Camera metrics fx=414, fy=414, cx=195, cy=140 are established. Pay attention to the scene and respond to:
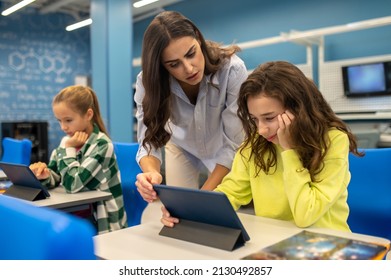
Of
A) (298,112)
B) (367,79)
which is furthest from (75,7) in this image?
(298,112)

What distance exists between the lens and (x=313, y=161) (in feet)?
3.83

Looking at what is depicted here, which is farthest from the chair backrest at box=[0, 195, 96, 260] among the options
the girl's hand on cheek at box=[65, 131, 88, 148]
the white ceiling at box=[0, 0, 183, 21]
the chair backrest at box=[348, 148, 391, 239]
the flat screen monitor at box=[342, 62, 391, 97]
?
the white ceiling at box=[0, 0, 183, 21]

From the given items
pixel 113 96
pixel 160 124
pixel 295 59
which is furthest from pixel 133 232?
pixel 295 59

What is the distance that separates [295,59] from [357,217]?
4.58m

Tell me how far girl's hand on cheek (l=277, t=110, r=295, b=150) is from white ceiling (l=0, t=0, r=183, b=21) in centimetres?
613

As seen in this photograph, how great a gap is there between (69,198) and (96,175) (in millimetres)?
235

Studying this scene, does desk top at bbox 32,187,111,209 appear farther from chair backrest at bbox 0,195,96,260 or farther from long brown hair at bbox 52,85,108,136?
chair backrest at bbox 0,195,96,260

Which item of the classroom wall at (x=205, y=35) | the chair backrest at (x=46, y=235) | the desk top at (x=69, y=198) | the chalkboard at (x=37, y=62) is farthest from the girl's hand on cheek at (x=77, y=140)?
the chalkboard at (x=37, y=62)

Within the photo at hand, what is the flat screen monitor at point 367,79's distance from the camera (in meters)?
4.78

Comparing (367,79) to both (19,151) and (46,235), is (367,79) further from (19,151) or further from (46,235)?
(46,235)

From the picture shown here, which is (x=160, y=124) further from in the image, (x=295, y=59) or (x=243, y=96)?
(x=295, y=59)

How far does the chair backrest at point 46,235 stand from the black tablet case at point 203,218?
1.51 ft

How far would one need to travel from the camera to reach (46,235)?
410mm
